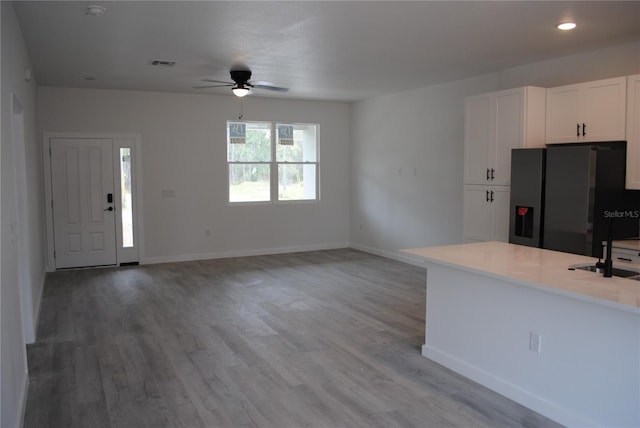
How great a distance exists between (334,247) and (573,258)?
596cm

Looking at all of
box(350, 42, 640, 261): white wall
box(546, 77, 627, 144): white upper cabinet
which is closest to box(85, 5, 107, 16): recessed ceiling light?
box(546, 77, 627, 144): white upper cabinet

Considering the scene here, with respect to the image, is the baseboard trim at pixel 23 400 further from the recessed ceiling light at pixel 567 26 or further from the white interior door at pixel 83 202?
the recessed ceiling light at pixel 567 26

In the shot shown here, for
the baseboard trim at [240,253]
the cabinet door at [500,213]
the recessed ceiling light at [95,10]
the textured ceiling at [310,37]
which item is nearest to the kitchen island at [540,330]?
the cabinet door at [500,213]

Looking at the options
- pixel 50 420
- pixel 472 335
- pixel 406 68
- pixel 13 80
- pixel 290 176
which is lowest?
pixel 50 420

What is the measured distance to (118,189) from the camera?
762 cm

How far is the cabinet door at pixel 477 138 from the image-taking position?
18.1ft

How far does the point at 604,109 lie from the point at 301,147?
17.8 ft

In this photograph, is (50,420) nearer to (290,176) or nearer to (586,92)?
(586,92)

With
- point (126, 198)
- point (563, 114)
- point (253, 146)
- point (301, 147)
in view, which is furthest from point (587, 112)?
point (126, 198)

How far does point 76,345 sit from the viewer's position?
4254 mm

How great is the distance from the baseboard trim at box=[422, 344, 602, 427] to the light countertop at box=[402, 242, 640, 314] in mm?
753

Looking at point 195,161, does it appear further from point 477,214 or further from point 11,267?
point 11,267

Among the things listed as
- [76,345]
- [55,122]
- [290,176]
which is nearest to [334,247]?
[290,176]

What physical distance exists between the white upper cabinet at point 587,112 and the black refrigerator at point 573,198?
0.46ft
